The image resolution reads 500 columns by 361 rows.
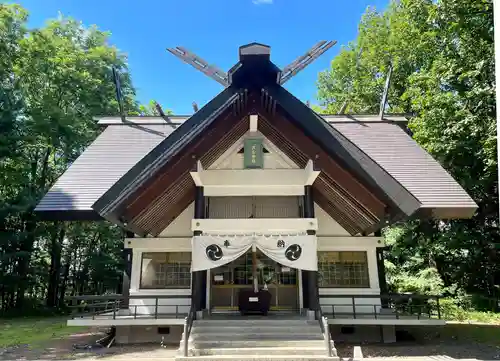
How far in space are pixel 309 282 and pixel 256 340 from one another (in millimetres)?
1969

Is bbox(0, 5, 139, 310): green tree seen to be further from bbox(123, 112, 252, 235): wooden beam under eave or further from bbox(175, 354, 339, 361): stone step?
bbox(175, 354, 339, 361): stone step

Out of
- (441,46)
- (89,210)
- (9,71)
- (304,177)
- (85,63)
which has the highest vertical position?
(85,63)

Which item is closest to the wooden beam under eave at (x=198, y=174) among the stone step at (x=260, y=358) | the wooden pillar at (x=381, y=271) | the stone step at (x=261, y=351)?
the stone step at (x=261, y=351)

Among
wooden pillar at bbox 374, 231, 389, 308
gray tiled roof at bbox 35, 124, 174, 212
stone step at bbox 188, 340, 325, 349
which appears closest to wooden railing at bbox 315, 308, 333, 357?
stone step at bbox 188, 340, 325, 349

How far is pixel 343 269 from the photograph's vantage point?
11078 mm

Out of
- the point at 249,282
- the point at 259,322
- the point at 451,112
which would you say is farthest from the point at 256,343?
the point at 451,112

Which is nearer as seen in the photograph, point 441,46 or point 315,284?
point 315,284

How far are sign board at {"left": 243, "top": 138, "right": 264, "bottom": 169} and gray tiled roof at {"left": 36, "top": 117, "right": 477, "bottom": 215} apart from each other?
10.1ft

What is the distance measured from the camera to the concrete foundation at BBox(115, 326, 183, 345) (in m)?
9.56

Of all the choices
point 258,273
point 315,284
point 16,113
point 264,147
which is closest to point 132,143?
point 264,147

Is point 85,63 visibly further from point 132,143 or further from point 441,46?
point 441,46

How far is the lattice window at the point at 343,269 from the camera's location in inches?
430

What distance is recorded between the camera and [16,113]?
1975 centimetres

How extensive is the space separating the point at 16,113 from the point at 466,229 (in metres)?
22.9
